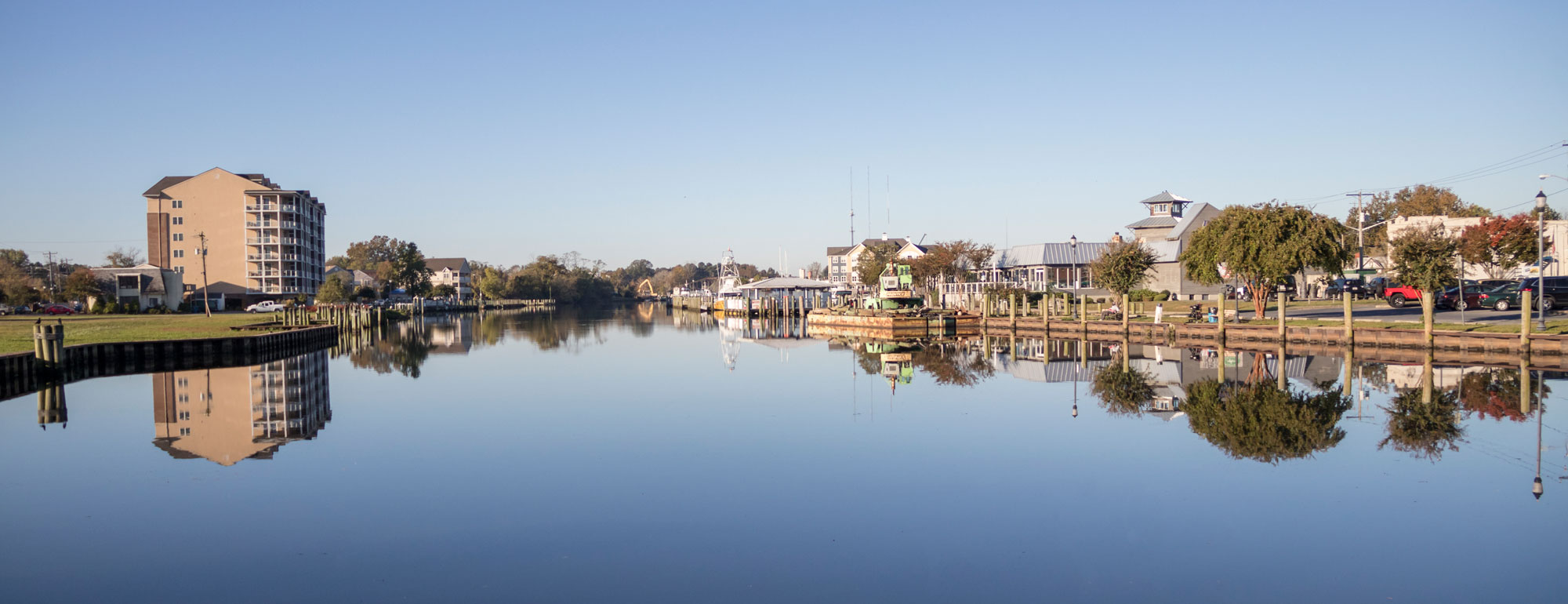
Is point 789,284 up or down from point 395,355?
up

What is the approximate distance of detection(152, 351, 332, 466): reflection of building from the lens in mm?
15625

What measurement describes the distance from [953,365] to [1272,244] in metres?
12.9

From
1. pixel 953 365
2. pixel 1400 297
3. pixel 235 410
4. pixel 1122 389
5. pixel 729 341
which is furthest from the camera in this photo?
pixel 729 341

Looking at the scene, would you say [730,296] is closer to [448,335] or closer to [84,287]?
[448,335]

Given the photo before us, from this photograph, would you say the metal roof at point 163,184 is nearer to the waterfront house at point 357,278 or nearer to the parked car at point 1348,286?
the waterfront house at point 357,278

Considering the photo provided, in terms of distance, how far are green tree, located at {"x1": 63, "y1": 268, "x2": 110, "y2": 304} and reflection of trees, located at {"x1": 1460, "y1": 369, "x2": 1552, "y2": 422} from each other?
7509cm

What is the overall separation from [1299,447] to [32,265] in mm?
117351

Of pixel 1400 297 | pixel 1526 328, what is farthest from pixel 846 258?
pixel 1526 328

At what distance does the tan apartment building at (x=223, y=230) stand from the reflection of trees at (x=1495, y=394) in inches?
3278

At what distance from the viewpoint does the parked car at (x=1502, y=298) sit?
3516 centimetres

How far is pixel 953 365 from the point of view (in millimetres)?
29062

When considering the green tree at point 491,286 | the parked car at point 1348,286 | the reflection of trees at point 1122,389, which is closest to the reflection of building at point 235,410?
the reflection of trees at point 1122,389

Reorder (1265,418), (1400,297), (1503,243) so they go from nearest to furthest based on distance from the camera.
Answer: (1265,418) < (1400,297) < (1503,243)

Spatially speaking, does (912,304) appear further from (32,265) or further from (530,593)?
(32,265)
